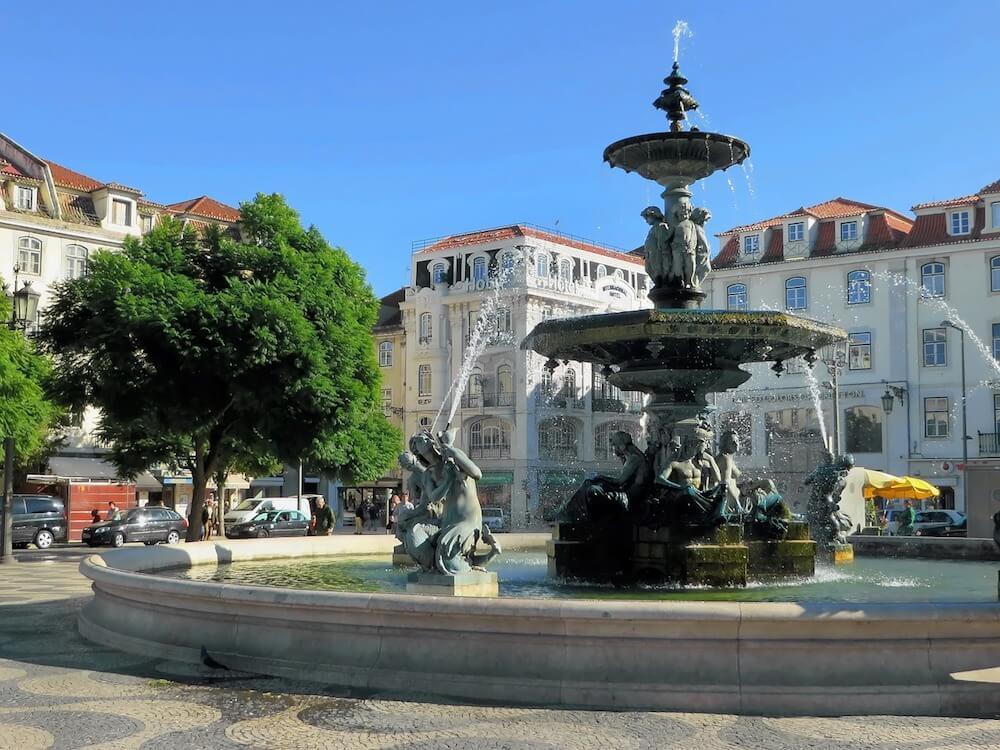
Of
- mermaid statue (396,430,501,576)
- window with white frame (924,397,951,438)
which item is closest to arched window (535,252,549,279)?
window with white frame (924,397,951,438)

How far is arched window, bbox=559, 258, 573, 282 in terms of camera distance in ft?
189

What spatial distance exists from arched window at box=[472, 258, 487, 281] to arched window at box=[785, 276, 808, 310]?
16.8m

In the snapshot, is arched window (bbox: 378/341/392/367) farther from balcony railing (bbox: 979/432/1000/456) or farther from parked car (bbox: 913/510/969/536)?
parked car (bbox: 913/510/969/536)

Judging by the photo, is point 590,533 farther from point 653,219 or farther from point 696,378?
point 653,219

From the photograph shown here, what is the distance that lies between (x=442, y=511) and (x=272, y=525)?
89.8ft

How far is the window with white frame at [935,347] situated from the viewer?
44.4 m

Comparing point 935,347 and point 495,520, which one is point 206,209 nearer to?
point 495,520

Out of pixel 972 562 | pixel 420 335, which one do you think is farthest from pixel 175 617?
pixel 420 335

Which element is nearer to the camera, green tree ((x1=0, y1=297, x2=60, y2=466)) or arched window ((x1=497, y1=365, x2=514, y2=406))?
green tree ((x1=0, y1=297, x2=60, y2=466))

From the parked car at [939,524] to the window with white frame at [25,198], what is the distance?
125ft

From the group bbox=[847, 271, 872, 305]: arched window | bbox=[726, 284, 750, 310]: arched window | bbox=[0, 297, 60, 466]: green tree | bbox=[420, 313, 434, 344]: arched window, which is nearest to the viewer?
bbox=[0, 297, 60, 466]: green tree

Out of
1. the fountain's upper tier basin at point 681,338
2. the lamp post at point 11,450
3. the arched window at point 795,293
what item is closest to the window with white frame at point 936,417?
the arched window at point 795,293

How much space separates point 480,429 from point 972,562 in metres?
43.2

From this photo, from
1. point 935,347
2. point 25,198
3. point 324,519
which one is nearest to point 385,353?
point 25,198
